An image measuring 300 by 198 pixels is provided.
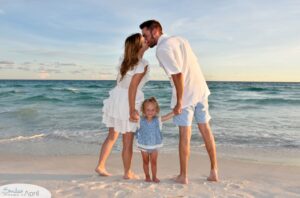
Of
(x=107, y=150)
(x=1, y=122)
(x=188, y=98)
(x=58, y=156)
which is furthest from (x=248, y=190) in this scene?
(x=1, y=122)

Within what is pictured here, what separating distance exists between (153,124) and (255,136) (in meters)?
4.04

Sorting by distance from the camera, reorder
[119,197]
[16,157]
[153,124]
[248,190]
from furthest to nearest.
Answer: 1. [16,157]
2. [153,124]
3. [248,190]
4. [119,197]

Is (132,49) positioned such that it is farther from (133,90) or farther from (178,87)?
(178,87)

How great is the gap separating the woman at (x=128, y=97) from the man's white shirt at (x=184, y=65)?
1.00 feet

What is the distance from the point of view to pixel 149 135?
385 centimetres

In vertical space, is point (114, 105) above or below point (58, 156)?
above

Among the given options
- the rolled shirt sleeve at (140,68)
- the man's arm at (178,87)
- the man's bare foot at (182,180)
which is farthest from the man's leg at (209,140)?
the rolled shirt sleeve at (140,68)

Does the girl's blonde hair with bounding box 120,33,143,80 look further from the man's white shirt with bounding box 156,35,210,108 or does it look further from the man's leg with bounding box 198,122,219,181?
the man's leg with bounding box 198,122,219,181

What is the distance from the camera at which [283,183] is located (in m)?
3.97

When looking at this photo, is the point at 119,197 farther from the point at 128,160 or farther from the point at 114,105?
the point at 114,105

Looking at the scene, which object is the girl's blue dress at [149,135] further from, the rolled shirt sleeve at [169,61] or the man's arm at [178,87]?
the rolled shirt sleeve at [169,61]

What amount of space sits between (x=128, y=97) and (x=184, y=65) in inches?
27.5

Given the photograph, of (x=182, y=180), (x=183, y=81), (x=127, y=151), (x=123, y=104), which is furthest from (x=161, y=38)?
(x=182, y=180)

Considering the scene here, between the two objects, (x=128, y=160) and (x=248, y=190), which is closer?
(x=248, y=190)
